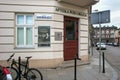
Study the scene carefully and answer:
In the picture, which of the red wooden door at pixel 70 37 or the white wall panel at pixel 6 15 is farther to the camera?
the red wooden door at pixel 70 37

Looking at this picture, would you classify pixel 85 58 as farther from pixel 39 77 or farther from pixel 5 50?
pixel 39 77

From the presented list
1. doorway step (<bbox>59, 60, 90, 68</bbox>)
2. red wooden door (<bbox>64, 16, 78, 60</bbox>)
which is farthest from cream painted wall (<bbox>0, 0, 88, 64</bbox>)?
red wooden door (<bbox>64, 16, 78, 60</bbox>)

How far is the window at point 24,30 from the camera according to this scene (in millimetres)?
14391

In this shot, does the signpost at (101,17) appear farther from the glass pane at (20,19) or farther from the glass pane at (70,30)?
the glass pane at (20,19)

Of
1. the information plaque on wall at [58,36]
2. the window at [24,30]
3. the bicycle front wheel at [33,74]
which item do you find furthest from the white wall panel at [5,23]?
the bicycle front wheel at [33,74]

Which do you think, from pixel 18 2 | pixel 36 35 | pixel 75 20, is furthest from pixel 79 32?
pixel 18 2

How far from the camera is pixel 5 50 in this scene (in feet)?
45.9

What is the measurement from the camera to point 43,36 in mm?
14383

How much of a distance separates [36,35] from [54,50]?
131 centimetres

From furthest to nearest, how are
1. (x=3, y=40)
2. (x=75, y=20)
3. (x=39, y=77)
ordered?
(x=75, y=20)
(x=3, y=40)
(x=39, y=77)

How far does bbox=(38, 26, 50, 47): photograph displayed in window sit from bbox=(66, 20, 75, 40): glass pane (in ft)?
6.79

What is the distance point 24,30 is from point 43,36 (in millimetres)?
1125

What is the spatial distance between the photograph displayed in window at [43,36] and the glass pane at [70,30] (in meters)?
2.07

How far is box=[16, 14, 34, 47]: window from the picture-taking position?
14.4 metres
